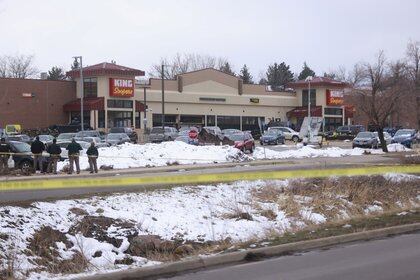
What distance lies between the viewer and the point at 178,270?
910cm

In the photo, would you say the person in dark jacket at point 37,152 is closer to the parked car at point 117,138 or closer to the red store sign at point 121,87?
the parked car at point 117,138

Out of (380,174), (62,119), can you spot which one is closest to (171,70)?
(62,119)

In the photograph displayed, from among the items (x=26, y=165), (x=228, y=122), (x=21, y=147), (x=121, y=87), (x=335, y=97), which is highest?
(x=121, y=87)

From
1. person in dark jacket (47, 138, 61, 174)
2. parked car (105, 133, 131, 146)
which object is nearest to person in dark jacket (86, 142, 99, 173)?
person in dark jacket (47, 138, 61, 174)

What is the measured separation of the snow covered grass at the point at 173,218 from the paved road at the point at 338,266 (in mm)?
1567

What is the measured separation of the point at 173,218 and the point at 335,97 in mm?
80765

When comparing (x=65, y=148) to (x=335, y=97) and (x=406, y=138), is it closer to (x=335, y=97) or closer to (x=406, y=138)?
(x=406, y=138)

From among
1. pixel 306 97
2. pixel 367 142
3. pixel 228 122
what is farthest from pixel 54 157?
pixel 306 97

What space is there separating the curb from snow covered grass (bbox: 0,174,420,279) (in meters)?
0.69

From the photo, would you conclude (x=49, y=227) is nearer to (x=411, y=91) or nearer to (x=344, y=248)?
(x=344, y=248)

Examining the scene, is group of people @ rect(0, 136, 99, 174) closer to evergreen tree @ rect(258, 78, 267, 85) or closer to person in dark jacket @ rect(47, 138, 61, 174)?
person in dark jacket @ rect(47, 138, 61, 174)

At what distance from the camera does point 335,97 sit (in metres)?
91.1

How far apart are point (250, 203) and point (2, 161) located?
1609 centimetres

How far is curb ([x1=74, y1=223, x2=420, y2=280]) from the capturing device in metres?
8.65
